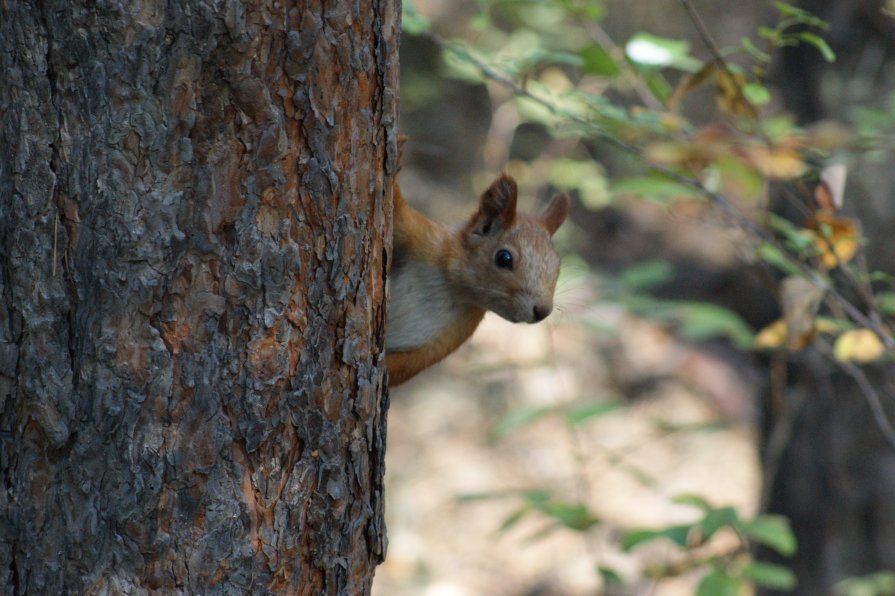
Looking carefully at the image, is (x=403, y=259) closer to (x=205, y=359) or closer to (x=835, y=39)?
(x=205, y=359)

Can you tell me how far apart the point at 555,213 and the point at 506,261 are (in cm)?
32

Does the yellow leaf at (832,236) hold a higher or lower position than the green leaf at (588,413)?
higher

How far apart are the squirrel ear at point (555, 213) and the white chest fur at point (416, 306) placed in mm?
352

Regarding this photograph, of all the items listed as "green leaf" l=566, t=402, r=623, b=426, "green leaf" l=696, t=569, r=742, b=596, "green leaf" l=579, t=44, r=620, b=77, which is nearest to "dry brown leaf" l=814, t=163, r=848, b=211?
"green leaf" l=579, t=44, r=620, b=77

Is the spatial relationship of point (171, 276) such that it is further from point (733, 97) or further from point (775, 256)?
point (775, 256)

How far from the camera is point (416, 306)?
7.22 feet

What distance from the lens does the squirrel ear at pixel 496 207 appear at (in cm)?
218

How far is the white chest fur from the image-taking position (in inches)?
85.9

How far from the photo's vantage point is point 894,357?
246 centimetres

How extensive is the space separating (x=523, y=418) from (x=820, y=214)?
111cm

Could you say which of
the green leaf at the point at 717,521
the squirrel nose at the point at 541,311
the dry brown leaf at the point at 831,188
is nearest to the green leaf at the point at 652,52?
the dry brown leaf at the point at 831,188

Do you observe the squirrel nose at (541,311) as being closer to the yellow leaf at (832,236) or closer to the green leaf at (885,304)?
the yellow leaf at (832,236)

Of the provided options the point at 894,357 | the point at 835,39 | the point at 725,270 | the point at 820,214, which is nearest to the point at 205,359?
the point at 820,214

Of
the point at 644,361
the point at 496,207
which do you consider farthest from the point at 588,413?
the point at 644,361
